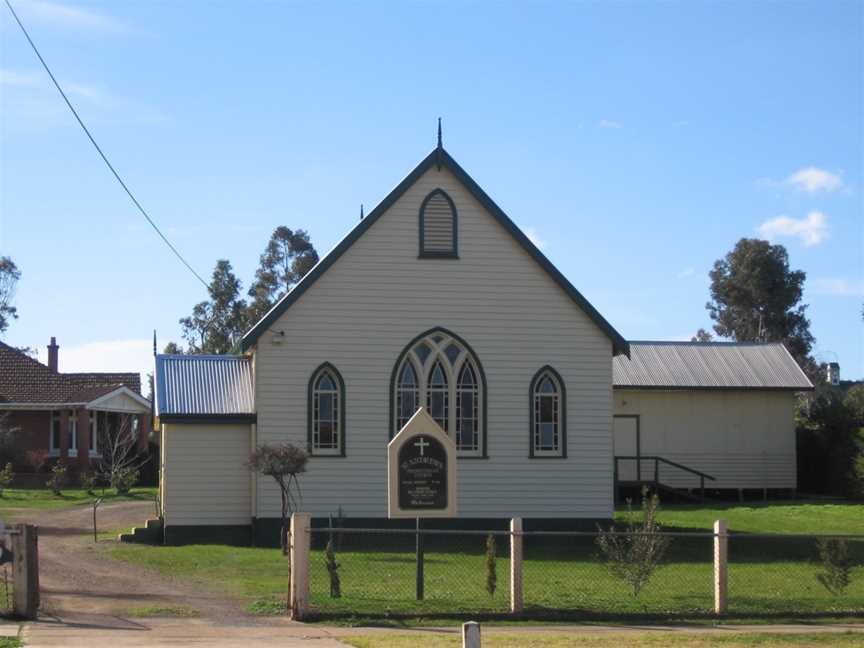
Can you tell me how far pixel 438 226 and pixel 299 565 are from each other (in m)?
12.2

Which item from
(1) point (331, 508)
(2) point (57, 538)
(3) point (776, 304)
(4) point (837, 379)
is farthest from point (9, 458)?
(4) point (837, 379)

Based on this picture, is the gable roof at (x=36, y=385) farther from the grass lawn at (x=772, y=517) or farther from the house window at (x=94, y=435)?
the grass lawn at (x=772, y=517)

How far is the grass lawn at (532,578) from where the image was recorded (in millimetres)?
18141

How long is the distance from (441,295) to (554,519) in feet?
18.3

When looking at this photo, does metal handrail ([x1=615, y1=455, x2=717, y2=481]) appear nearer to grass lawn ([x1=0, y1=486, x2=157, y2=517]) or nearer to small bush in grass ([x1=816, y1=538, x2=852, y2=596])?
grass lawn ([x1=0, y1=486, x2=157, y2=517])

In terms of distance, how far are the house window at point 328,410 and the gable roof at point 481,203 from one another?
63.3 inches

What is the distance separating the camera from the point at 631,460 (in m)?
40.0

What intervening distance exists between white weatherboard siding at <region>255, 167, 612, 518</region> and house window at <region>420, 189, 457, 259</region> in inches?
6.3

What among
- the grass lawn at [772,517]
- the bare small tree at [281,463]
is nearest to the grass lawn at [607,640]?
the bare small tree at [281,463]

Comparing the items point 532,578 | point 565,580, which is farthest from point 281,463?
point 565,580

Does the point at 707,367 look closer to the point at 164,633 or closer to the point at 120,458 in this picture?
the point at 120,458

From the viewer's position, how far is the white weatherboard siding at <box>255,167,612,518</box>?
27156mm

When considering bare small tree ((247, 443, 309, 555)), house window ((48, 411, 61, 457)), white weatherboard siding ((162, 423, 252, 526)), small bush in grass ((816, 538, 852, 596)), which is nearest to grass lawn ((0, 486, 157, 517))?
house window ((48, 411, 61, 457))

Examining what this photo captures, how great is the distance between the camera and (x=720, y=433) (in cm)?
4162
